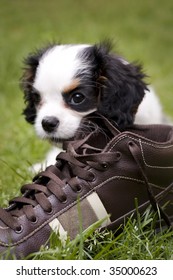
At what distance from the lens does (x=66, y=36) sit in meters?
5.86

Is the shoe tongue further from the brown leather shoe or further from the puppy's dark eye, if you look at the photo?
the puppy's dark eye

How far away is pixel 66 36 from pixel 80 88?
3863mm

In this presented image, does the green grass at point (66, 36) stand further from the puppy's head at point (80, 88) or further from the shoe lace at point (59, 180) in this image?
the shoe lace at point (59, 180)

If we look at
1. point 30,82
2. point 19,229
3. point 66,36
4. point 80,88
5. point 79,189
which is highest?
point 66,36

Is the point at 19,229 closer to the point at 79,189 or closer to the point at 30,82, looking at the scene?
the point at 79,189

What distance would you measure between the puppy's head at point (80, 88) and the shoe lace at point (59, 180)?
0.90 feet

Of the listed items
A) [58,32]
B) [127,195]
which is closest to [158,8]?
[58,32]

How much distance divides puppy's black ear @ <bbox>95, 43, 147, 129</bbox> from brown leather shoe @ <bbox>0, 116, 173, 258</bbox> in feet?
0.62

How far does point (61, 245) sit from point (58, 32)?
A: 4.77 meters

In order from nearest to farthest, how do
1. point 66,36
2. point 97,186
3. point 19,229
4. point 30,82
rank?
1. point 19,229
2. point 97,186
3. point 30,82
4. point 66,36

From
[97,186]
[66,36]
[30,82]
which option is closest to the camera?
[97,186]

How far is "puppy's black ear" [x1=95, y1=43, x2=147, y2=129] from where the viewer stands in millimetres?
2059

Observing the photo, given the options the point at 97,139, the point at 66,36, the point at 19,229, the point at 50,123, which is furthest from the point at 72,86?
the point at 66,36
